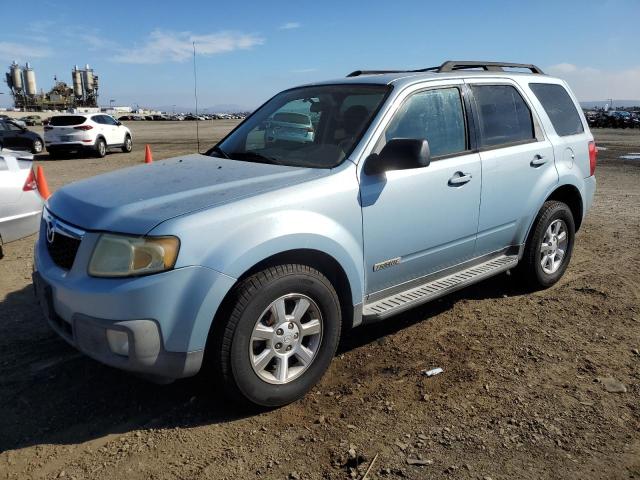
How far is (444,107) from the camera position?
12.9 feet

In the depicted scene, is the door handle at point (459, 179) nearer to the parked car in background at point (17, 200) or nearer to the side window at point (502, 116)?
the side window at point (502, 116)

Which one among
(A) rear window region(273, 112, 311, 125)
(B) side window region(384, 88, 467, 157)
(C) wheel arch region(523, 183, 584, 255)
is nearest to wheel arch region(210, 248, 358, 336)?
(B) side window region(384, 88, 467, 157)

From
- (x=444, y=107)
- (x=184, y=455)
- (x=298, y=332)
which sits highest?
(x=444, y=107)

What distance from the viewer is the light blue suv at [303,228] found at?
8.64 ft

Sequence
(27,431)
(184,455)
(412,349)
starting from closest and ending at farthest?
(184,455)
(27,431)
(412,349)

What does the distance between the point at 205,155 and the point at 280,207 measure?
1.52 meters

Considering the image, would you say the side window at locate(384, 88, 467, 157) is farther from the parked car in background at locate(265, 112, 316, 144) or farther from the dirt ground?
the dirt ground

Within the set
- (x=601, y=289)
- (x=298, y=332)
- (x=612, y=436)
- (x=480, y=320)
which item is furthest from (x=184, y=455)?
(x=601, y=289)

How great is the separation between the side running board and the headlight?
1.37 meters

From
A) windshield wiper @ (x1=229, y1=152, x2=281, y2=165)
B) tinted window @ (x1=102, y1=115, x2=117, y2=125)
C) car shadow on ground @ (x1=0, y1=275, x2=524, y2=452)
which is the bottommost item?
car shadow on ground @ (x1=0, y1=275, x2=524, y2=452)

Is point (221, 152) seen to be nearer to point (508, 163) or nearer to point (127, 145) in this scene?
point (508, 163)

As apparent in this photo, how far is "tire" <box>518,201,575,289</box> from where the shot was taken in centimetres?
467

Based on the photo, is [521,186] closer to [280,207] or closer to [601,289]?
[601,289]

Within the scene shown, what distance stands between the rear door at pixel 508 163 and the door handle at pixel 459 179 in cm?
20
